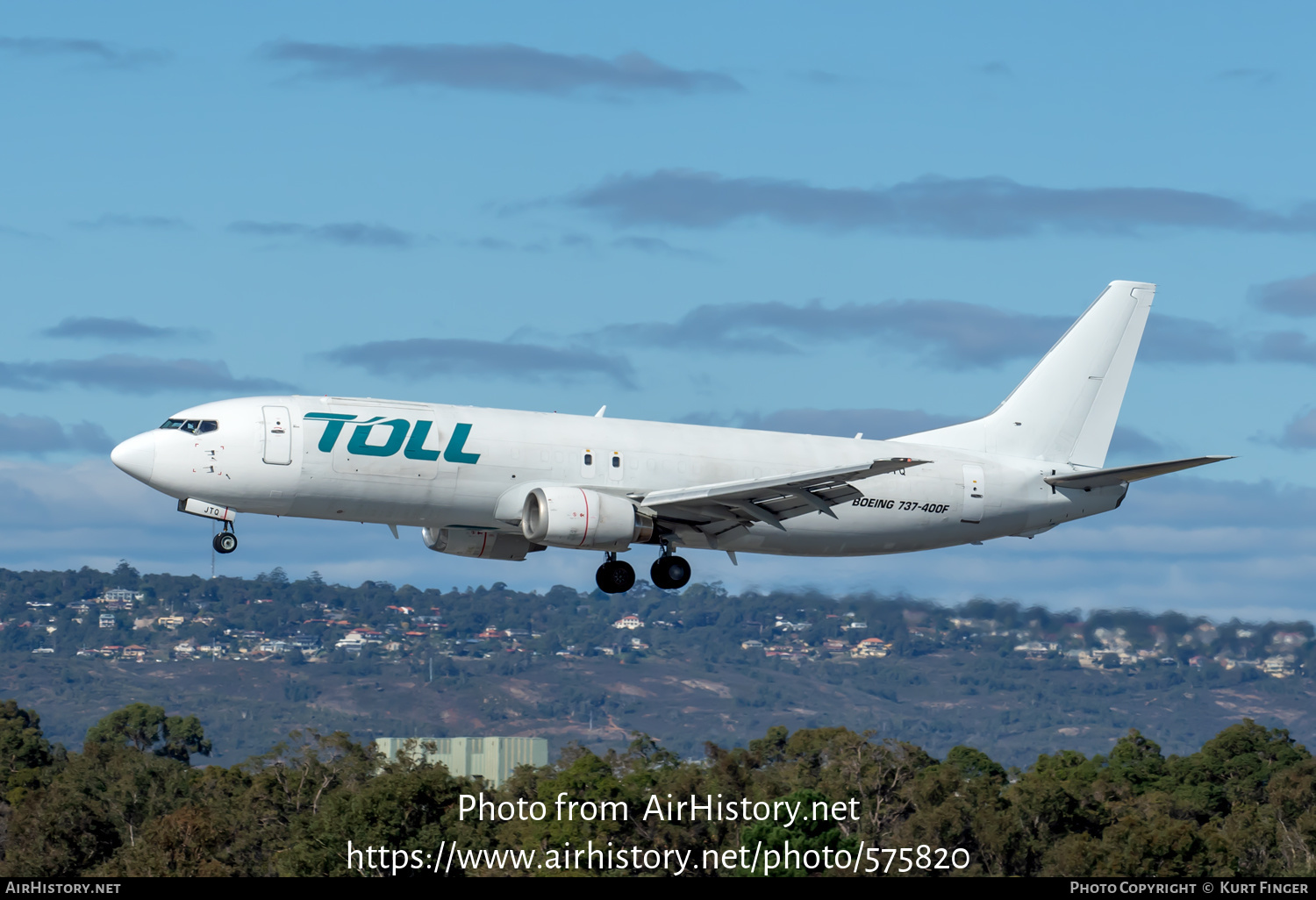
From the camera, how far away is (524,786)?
398 feet

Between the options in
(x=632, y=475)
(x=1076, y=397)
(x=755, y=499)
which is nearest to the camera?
(x=755, y=499)

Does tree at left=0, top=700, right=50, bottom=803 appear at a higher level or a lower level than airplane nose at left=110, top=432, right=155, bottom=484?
Result: lower

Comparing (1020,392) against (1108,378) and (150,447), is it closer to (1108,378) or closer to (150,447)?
(1108,378)

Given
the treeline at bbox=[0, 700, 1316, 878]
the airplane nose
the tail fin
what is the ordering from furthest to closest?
the treeline at bbox=[0, 700, 1316, 878]
the tail fin
the airplane nose

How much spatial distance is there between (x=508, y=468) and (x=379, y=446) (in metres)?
3.92

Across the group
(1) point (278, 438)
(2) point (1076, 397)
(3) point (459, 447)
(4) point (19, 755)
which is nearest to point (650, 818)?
(2) point (1076, 397)

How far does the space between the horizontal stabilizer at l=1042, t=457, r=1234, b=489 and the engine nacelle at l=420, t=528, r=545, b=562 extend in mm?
17901

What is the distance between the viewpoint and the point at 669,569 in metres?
54.1

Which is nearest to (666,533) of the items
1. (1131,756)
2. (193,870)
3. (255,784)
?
(193,870)

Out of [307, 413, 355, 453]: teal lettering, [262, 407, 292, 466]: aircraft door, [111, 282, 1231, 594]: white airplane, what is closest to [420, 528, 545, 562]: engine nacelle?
[111, 282, 1231, 594]: white airplane

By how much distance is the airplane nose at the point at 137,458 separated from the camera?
4819 cm

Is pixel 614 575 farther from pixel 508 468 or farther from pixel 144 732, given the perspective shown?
pixel 144 732

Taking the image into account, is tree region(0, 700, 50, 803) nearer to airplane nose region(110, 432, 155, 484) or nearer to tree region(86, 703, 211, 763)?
tree region(86, 703, 211, 763)

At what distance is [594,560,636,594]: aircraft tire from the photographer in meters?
53.3
